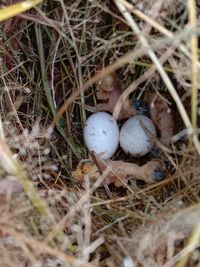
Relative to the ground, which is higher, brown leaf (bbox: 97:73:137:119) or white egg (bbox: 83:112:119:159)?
brown leaf (bbox: 97:73:137:119)

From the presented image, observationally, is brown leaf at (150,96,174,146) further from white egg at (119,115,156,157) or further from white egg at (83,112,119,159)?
white egg at (83,112,119,159)

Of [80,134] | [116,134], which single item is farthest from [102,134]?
[80,134]

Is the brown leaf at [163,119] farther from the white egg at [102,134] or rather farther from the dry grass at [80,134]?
the white egg at [102,134]

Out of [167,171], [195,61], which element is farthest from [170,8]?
[167,171]

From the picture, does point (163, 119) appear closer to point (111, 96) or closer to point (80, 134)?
point (111, 96)

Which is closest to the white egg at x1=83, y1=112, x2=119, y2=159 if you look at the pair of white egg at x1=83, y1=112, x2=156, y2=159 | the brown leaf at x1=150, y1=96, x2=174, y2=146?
the pair of white egg at x1=83, y1=112, x2=156, y2=159

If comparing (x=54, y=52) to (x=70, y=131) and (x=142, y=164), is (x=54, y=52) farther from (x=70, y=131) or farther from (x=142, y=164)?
(x=142, y=164)
